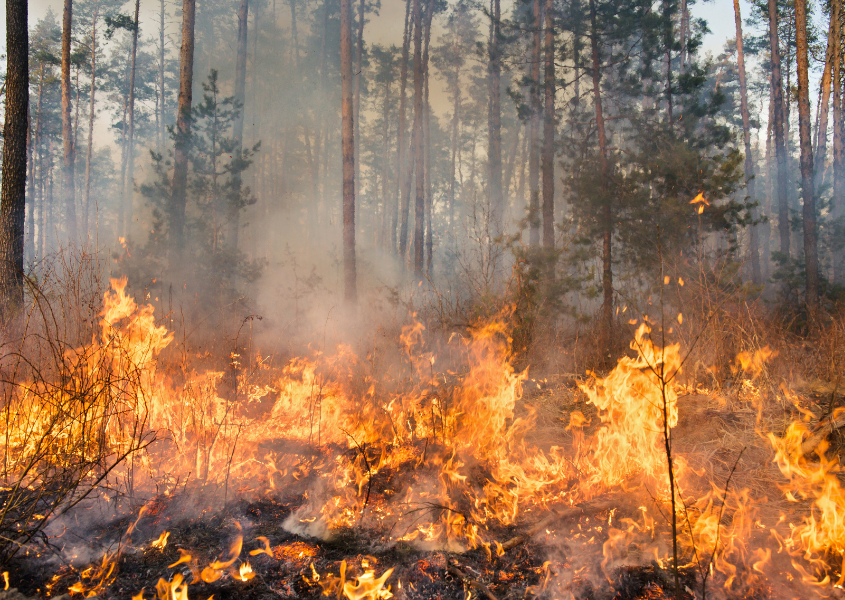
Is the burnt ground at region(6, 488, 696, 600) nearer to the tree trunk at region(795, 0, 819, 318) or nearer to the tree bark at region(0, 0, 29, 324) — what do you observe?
the tree bark at region(0, 0, 29, 324)

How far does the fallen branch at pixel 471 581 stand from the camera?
235 cm

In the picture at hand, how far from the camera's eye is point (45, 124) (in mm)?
26094

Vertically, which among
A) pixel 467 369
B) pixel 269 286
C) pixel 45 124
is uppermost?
pixel 45 124

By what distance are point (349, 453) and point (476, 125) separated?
3105 centimetres

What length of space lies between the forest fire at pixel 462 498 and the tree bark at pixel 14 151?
2858 mm

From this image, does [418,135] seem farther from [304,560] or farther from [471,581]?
[471,581]

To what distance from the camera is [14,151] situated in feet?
21.1

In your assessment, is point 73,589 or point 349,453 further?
point 349,453

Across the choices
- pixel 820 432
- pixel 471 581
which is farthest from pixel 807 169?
pixel 471 581

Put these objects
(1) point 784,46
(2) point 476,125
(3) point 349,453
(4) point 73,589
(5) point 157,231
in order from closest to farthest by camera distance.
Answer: (4) point 73,589 < (3) point 349,453 < (5) point 157,231 < (1) point 784,46 < (2) point 476,125

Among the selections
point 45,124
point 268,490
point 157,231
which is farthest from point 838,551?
point 45,124

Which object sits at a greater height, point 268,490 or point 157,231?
point 157,231

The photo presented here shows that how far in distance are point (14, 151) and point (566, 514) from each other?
28.2 ft

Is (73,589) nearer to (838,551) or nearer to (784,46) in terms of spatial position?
(838,551)
